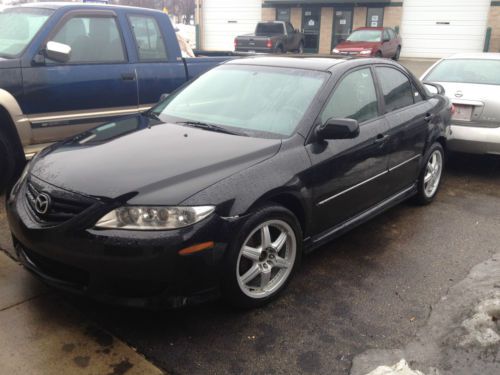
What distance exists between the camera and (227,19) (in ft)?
101

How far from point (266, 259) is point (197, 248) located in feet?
2.15

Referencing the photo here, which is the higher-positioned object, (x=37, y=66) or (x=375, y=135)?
A: (x=37, y=66)

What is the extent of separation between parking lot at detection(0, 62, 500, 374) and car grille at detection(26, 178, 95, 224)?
0.68 metres

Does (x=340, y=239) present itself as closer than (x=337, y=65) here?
No

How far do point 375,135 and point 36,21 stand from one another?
3.75 m

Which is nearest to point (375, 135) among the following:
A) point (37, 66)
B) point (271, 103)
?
point (271, 103)

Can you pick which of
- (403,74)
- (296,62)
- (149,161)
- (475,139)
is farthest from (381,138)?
(475,139)

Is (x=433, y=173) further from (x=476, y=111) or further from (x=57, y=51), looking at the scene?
(x=57, y=51)

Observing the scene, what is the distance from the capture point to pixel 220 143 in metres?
3.38

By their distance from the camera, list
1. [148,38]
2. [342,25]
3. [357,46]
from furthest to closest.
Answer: [342,25] < [357,46] < [148,38]

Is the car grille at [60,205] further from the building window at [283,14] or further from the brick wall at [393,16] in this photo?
the building window at [283,14]

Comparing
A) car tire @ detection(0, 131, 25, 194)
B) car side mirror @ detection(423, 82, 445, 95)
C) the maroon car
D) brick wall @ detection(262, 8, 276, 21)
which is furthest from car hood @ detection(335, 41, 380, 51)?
car tire @ detection(0, 131, 25, 194)

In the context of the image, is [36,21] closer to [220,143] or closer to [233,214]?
[220,143]

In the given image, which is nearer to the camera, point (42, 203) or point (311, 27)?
point (42, 203)
